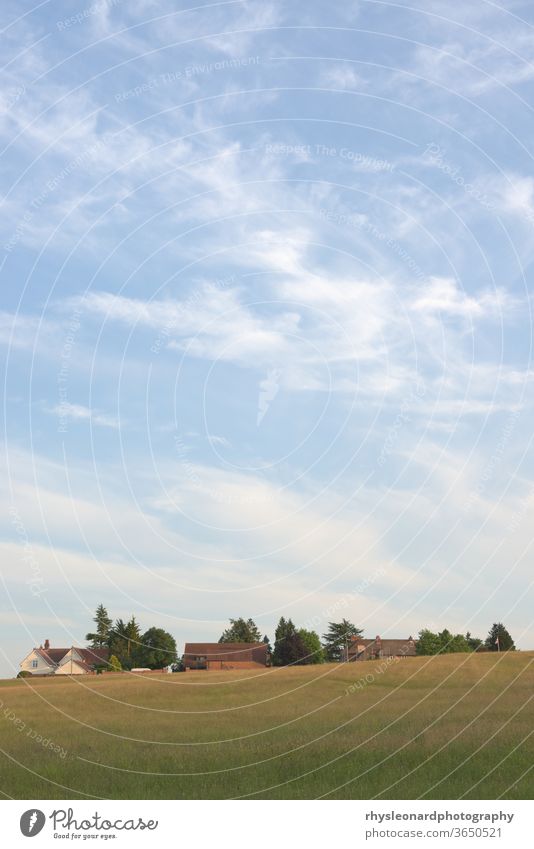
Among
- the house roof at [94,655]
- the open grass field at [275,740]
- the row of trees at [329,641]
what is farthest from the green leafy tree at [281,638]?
the open grass field at [275,740]

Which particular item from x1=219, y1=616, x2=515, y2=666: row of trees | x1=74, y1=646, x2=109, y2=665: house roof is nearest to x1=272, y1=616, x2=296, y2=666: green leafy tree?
x1=219, y1=616, x2=515, y2=666: row of trees

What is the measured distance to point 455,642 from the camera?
420 ft

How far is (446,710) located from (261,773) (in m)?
17.7

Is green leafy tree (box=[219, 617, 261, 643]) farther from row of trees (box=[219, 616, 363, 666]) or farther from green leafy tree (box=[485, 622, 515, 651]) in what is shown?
green leafy tree (box=[485, 622, 515, 651])

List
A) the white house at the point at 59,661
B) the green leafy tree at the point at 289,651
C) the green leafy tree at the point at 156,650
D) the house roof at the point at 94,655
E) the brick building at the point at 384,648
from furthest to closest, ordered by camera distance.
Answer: the white house at the point at 59,661
the brick building at the point at 384,648
the house roof at the point at 94,655
the green leafy tree at the point at 156,650
the green leafy tree at the point at 289,651

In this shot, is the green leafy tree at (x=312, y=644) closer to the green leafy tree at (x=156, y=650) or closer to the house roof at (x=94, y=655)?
the green leafy tree at (x=156, y=650)

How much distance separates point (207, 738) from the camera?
31984 mm

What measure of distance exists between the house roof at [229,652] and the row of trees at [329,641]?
2.22 meters

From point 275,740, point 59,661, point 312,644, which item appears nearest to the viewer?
point 275,740

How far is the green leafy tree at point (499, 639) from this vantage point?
439ft

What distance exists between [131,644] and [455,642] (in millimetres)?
48176

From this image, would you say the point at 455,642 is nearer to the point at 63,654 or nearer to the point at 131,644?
the point at 131,644

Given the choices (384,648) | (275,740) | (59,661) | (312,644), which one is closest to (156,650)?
(312,644)
